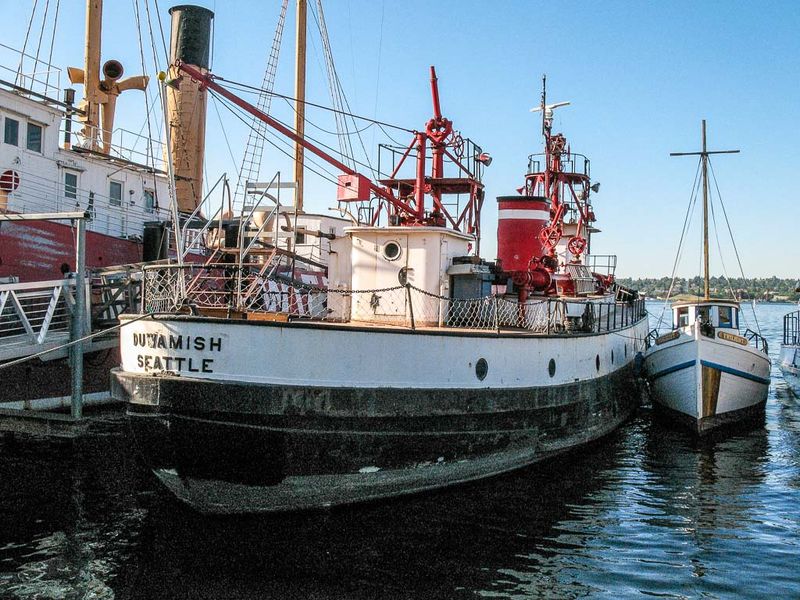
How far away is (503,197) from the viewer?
17.2 m

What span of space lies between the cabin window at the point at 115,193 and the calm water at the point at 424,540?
14.1 m

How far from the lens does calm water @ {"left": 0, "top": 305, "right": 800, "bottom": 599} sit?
8344mm

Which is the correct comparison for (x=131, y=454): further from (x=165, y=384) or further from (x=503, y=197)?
(x=503, y=197)

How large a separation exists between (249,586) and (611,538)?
5155 mm

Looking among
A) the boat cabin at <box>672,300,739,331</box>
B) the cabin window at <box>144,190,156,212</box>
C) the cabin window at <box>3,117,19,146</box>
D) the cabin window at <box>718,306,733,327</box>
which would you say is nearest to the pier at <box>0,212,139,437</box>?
the cabin window at <box>3,117,19,146</box>

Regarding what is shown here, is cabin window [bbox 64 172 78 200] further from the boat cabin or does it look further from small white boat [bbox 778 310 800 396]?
small white boat [bbox 778 310 800 396]

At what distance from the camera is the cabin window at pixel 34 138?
22.5 m

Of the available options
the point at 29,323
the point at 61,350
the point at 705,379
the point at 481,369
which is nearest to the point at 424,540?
the point at 481,369

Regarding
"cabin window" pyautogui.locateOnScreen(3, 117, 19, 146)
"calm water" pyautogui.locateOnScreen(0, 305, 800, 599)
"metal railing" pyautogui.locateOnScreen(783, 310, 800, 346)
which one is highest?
"cabin window" pyautogui.locateOnScreen(3, 117, 19, 146)

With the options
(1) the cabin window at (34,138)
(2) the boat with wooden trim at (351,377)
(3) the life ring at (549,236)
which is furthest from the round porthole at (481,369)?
(1) the cabin window at (34,138)

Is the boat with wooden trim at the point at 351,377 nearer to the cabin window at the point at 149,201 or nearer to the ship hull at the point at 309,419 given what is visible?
the ship hull at the point at 309,419

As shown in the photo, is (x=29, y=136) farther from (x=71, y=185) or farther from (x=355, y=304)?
(x=355, y=304)

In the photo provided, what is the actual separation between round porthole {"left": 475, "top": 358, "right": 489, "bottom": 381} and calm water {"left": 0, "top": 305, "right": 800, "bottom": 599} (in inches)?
73.3

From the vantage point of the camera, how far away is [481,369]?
11938 millimetres
